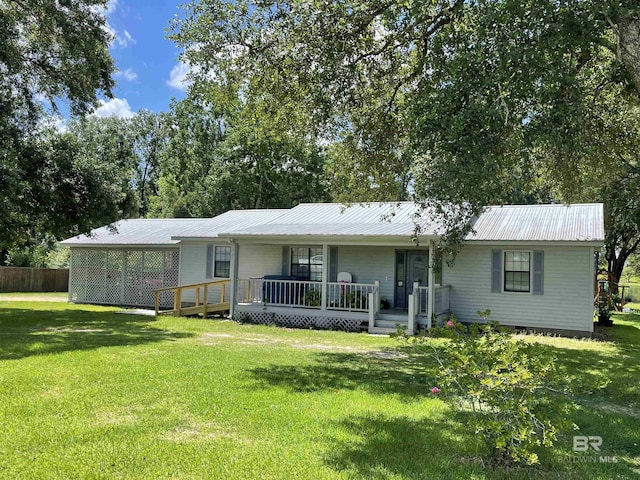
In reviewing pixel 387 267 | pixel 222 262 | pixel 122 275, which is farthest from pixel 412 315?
pixel 122 275

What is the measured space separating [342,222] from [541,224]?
6.19 m

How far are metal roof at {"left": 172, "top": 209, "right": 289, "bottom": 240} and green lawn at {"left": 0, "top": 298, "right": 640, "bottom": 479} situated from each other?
26.6ft

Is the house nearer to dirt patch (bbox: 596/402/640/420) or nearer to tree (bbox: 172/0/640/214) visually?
tree (bbox: 172/0/640/214)

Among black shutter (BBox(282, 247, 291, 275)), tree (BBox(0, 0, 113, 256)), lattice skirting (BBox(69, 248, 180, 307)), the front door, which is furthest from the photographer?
lattice skirting (BBox(69, 248, 180, 307))

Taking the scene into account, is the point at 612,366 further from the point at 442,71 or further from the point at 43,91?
the point at 43,91

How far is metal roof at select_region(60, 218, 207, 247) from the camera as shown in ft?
66.0

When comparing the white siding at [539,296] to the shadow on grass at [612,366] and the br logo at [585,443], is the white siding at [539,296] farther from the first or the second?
the br logo at [585,443]

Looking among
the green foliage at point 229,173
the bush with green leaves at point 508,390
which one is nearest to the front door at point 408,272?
the bush with green leaves at point 508,390

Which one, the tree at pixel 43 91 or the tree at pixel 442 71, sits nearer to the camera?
the tree at pixel 442 71

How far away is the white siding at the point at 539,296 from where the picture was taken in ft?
46.1

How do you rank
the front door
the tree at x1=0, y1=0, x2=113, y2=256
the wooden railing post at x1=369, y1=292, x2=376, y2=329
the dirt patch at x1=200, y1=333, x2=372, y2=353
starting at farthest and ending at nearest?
1. the front door
2. the wooden railing post at x1=369, y1=292, x2=376, y2=329
3. the tree at x1=0, y1=0, x2=113, y2=256
4. the dirt patch at x1=200, y1=333, x2=372, y2=353

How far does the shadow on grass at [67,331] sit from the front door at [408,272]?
6.89m

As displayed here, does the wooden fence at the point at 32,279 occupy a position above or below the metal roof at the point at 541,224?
below

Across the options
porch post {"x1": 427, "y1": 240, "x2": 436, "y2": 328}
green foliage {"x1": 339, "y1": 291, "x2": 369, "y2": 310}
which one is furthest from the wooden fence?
porch post {"x1": 427, "y1": 240, "x2": 436, "y2": 328}
